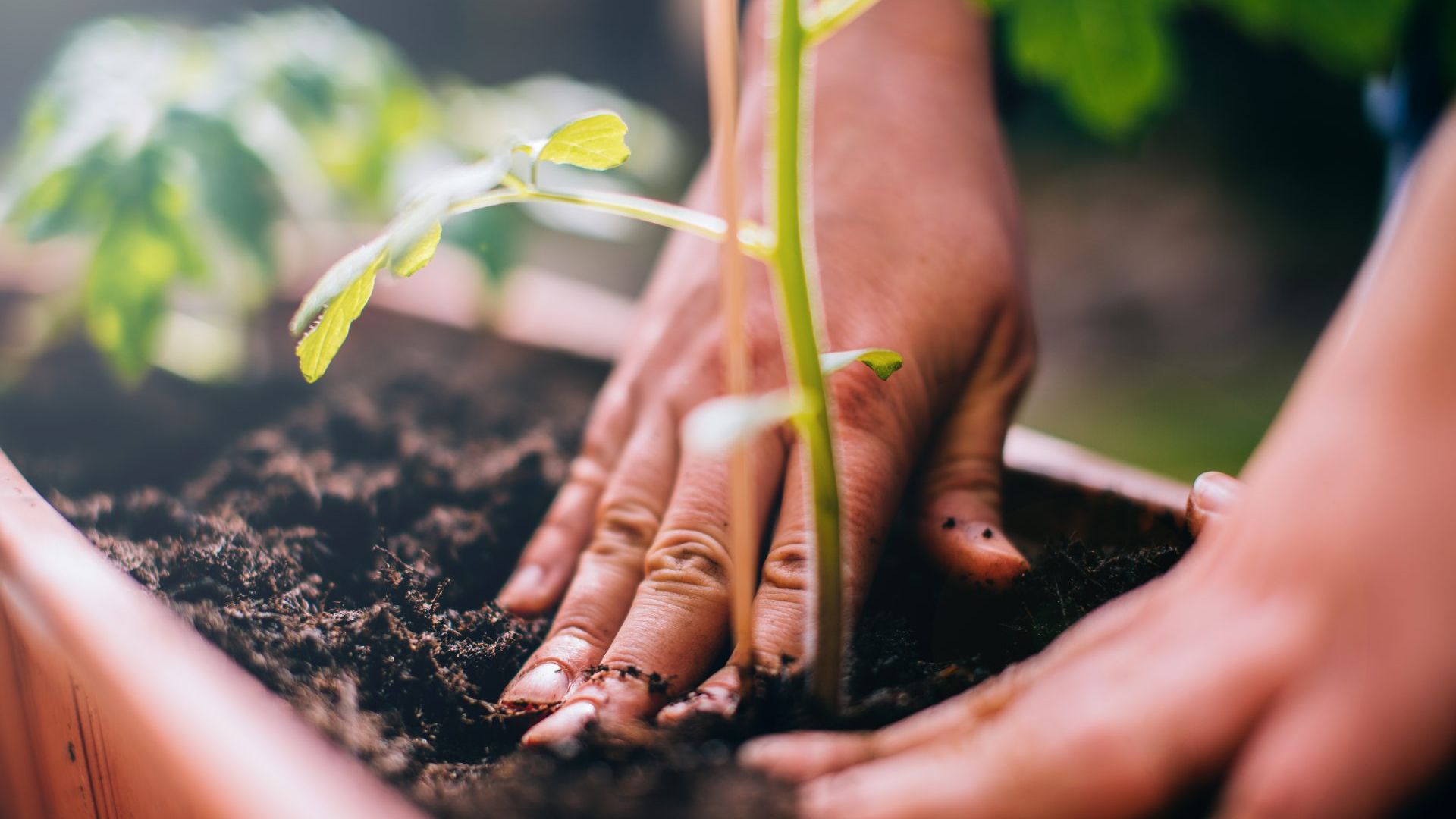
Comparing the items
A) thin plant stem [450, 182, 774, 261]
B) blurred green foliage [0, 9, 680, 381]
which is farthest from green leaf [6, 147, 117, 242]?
thin plant stem [450, 182, 774, 261]

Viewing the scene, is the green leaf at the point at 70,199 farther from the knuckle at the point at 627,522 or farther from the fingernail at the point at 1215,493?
the fingernail at the point at 1215,493

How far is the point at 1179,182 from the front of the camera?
2.72 meters

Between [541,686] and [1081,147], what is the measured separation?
115 inches

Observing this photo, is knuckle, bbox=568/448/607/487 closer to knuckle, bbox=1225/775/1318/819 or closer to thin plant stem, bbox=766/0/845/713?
thin plant stem, bbox=766/0/845/713

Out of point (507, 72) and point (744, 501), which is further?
point (507, 72)

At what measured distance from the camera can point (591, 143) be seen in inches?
19.3

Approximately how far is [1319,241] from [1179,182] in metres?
0.45

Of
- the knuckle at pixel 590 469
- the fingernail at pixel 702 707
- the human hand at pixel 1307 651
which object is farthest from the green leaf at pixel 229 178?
the human hand at pixel 1307 651

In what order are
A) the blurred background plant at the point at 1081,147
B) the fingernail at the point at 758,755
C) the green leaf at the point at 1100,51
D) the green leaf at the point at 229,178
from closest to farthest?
1. the fingernail at the point at 758,755
2. the green leaf at the point at 1100,51
3. the blurred background plant at the point at 1081,147
4. the green leaf at the point at 229,178

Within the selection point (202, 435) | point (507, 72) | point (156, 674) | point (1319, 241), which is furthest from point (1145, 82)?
point (507, 72)

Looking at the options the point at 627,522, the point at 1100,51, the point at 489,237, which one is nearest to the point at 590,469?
the point at 627,522

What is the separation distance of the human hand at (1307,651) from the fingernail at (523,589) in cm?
39

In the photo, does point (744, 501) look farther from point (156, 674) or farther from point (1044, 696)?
point (156, 674)

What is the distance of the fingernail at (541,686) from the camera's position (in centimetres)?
58
